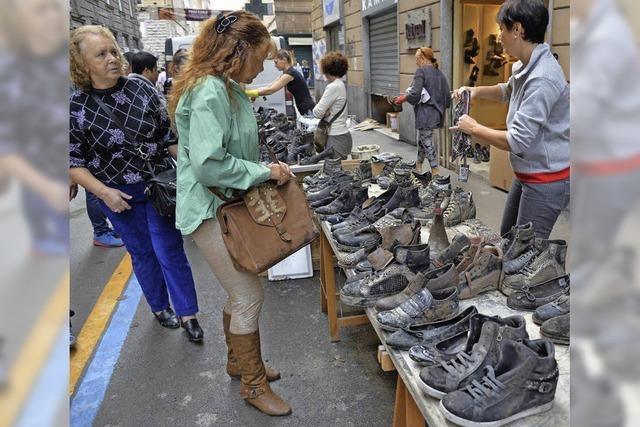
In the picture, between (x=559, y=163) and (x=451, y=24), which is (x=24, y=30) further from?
(x=451, y=24)

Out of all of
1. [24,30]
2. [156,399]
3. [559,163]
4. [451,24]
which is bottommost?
[156,399]

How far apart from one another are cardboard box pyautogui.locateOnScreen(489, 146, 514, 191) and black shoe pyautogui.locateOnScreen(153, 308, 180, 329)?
429 centimetres

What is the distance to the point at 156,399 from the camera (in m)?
2.65

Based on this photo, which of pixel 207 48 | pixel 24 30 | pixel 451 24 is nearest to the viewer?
pixel 24 30

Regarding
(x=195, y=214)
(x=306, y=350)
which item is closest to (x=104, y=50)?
(x=195, y=214)

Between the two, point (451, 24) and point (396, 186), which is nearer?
point (396, 186)

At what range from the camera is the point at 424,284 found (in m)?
1.85

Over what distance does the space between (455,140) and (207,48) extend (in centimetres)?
187

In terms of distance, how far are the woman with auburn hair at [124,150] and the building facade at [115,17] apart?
14419 mm

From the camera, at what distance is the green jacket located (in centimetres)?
190

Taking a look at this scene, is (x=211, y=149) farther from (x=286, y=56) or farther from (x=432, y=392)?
(x=286, y=56)

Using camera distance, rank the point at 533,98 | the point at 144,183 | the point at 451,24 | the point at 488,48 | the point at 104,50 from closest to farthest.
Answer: the point at 533,98
the point at 104,50
the point at 144,183
the point at 451,24
the point at 488,48

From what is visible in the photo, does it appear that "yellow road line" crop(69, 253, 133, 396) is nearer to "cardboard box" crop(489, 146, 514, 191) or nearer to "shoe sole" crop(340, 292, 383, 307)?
"shoe sole" crop(340, 292, 383, 307)

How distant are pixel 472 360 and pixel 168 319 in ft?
8.39
